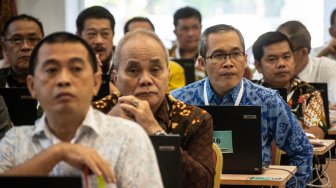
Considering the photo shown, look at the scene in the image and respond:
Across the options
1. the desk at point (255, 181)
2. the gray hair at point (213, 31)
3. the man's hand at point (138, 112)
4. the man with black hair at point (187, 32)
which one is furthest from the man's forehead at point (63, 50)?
the man with black hair at point (187, 32)

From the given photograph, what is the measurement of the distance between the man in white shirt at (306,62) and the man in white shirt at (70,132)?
172 inches

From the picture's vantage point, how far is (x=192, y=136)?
3.07 meters

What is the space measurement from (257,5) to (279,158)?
211 inches

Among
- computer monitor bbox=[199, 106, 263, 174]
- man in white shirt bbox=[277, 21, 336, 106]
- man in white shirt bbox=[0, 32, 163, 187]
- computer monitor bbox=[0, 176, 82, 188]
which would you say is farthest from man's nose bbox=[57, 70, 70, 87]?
man in white shirt bbox=[277, 21, 336, 106]

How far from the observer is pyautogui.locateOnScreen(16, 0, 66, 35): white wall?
→ 912 centimetres

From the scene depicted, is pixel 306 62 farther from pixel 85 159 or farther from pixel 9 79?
pixel 85 159

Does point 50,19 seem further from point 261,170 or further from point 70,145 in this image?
point 70,145


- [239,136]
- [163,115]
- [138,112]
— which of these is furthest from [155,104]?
[239,136]

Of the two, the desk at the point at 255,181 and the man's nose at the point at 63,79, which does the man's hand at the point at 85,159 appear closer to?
the man's nose at the point at 63,79

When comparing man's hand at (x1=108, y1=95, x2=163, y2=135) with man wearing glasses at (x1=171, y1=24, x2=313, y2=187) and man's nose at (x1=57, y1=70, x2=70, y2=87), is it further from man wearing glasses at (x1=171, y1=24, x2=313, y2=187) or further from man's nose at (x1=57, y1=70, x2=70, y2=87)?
man wearing glasses at (x1=171, y1=24, x2=313, y2=187)

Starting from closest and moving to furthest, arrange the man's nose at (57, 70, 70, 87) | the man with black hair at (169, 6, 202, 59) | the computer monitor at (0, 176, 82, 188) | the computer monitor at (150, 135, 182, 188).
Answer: the computer monitor at (0, 176, 82, 188) → the man's nose at (57, 70, 70, 87) → the computer monitor at (150, 135, 182, 188) → the man with black hair at (169, 6, 202, 59)

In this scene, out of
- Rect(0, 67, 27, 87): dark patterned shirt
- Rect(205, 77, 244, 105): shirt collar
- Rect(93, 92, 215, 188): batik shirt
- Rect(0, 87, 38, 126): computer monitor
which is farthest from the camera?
Rect(0, 67, 27, 87): dark patterned shirt

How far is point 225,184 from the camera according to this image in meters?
3.71

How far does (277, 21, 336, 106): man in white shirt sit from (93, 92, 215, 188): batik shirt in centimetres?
350
